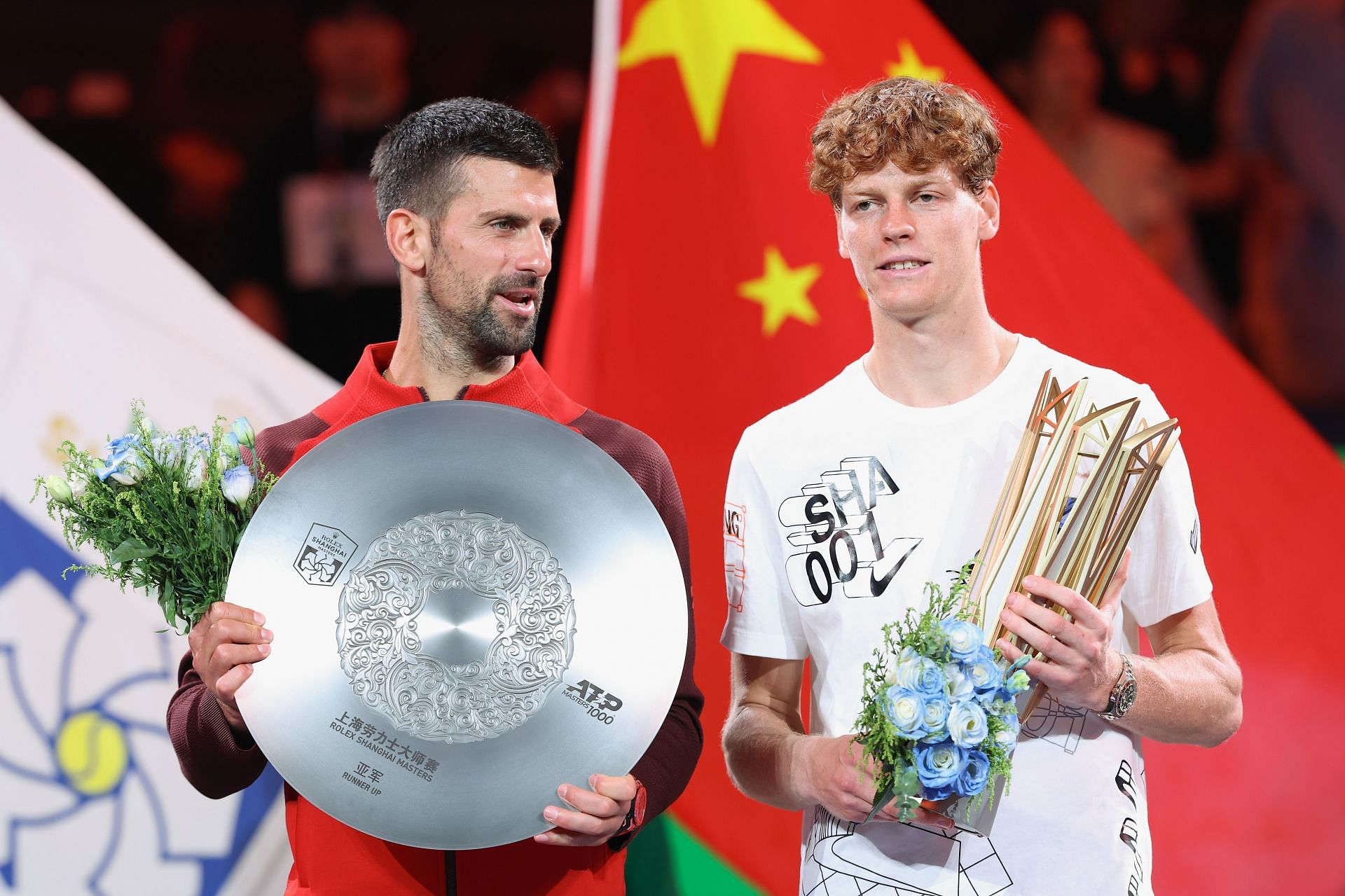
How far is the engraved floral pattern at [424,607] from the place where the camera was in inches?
74.5

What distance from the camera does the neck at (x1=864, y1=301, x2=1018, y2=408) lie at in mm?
2201

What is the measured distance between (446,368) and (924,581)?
776 millimetres

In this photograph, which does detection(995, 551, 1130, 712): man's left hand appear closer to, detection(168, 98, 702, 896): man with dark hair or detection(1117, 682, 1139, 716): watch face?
detection(1117, 682, 1139, 716): watch face

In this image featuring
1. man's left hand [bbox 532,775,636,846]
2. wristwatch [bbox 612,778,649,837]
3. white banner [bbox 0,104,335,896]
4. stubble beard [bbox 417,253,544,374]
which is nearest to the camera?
man's left hand [bbox 532,775,636,846]

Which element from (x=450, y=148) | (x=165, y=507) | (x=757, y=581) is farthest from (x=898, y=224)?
(x=165, y=507)

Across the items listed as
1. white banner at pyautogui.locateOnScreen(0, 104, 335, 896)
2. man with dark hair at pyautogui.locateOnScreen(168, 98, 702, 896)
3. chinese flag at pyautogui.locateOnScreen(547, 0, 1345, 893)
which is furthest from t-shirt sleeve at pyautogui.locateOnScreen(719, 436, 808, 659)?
white banner at pyautogui.locateOnScreen(0, 104, 335, 896)

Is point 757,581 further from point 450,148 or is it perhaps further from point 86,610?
point 86,610

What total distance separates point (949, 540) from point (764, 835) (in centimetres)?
109

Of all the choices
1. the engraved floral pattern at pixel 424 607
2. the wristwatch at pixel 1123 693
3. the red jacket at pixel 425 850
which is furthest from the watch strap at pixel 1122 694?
the engraved floral pattern at pixel 424 607

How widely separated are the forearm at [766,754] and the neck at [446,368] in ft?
2.10

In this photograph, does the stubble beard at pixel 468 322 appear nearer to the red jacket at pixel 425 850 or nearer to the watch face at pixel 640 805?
the red jacket at pixel 425 850

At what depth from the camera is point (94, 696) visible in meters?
2.89

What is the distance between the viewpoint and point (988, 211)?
2.22m

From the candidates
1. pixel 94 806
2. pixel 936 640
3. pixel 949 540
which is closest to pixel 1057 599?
pixel 936 640
